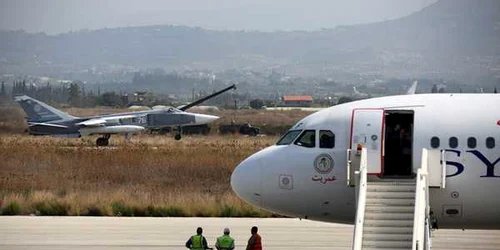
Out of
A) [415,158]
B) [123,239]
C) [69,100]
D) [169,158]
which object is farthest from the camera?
[69,100]

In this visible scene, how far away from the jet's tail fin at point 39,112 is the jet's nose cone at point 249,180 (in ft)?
257

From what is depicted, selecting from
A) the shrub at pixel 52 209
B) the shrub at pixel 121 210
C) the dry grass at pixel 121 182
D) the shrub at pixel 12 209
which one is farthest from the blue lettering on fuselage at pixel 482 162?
the shrub at pixel 12 209

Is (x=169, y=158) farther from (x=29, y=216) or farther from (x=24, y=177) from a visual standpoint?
(x=29, y=216)

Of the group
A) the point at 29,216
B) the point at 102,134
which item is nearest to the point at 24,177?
the point at 29,216

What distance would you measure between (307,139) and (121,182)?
2681 centimetres

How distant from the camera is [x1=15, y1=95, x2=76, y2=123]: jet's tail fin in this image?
110m

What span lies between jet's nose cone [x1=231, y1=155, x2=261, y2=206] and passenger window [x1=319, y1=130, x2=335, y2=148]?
66.2 inches

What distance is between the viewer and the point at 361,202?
28859 mm

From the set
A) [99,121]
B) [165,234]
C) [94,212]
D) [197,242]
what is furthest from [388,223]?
[99,121]

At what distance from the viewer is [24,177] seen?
59688 mm

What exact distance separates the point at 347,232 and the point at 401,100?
38.0 ft

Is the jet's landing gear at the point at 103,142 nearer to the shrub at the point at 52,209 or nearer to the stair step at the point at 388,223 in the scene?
the shrub at the point at 52,209

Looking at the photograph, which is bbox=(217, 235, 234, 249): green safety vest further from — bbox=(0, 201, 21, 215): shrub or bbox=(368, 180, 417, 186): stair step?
bbox=(0, 201, 21, 215): shrub

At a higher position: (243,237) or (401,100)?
(401,100)
